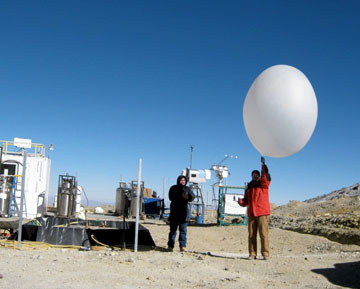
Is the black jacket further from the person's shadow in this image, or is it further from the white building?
the white building

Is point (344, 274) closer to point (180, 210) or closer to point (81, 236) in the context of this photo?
point (180, 210)

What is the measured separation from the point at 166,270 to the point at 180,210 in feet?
7.34

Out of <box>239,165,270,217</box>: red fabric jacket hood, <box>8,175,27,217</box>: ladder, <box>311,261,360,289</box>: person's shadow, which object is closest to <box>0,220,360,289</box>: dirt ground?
<box>311,261,360,289</box>: person's shadow

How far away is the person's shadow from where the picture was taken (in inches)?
232

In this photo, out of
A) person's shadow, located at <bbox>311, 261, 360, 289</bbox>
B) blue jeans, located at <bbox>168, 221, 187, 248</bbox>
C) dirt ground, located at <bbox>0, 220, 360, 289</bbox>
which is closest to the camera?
dirt ground, located at <bbox>0, 220, 360, 289</bbox>

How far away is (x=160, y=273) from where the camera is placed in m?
6.16

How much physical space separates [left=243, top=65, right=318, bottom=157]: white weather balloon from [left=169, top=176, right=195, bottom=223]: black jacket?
2.08 m

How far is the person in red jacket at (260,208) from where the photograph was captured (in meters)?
7.60

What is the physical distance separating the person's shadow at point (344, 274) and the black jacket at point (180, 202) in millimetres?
2877

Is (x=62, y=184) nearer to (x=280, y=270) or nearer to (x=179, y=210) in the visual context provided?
(x=179, y=210)

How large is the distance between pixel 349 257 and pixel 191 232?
23.4 ft

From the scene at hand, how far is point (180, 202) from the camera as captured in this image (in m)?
8.52

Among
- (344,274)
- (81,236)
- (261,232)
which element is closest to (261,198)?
(261,232)

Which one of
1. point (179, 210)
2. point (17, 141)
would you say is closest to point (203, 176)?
point (17, 141)
